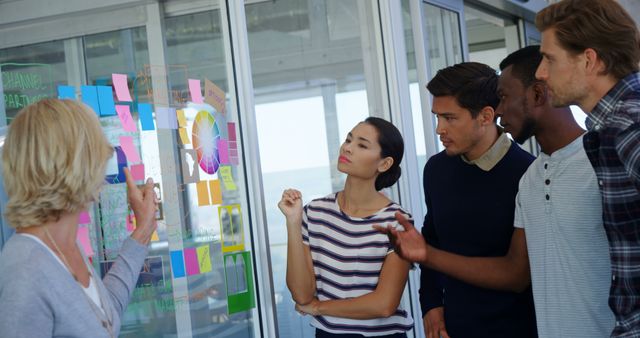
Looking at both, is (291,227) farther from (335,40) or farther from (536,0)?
(536,0)

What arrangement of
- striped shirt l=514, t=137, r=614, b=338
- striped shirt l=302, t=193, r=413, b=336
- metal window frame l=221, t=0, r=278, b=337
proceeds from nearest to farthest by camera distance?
striped shirt l=514, t=137, r=614, b=338
striped shirt l=302, t=193, r=413, b=336
metal window frame l=221, t=0, r=278, b=337

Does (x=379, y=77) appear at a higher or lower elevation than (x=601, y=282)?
higher

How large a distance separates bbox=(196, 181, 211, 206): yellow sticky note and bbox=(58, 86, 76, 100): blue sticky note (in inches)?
27.7

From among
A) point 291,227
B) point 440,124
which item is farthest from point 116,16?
point 440,124

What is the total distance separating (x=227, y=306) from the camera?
3.06 m

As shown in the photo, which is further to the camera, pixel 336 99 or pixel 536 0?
pixel 536 0

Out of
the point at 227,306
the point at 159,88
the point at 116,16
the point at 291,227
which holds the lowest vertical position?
the point at 227,306

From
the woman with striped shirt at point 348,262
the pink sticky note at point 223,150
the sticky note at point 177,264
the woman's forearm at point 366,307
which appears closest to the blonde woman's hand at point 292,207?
the woman with striped shirt at point 348,262

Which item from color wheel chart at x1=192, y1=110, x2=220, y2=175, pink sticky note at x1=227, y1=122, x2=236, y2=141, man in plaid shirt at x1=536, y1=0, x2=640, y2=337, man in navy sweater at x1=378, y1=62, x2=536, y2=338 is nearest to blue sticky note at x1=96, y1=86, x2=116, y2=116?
color wheel chart at x1=192, y1=110, x2=220, y2=175

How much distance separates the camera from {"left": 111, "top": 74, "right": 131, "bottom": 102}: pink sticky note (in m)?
2.52

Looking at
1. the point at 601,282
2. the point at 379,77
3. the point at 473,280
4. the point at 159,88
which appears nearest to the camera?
the point at 601,282

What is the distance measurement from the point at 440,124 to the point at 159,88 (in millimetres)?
972

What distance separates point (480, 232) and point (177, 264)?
1.04m

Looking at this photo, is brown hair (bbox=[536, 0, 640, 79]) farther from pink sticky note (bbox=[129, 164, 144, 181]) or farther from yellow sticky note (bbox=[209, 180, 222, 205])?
yellow sticky note (bbox=[209, 180, 222, 205])
